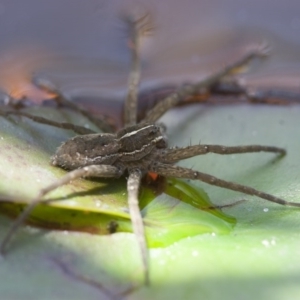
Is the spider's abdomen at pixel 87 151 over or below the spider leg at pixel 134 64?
below

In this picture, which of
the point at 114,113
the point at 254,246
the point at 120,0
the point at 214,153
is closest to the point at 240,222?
the point at 254,246

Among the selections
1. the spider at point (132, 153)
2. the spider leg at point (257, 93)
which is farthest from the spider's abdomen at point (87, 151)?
the spider leg at point (257, 93)

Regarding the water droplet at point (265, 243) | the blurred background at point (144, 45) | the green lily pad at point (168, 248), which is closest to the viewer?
the green lily pad at point (168, 248)

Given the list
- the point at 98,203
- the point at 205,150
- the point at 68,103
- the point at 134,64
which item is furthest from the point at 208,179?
the point at 134,64

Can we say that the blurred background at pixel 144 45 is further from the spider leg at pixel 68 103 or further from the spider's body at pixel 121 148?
the spider's body at pixel 121 148

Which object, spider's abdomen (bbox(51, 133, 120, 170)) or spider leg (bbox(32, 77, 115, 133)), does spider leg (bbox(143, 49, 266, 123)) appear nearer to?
spider leg (bbox(32, 77, 115, 133))

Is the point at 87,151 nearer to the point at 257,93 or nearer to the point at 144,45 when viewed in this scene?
the point at 257,93
